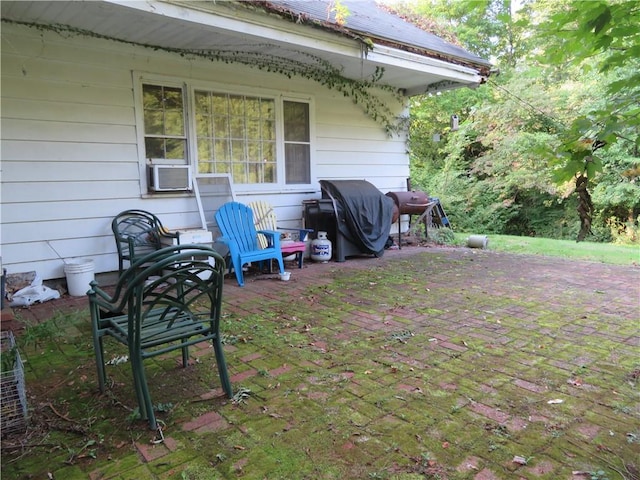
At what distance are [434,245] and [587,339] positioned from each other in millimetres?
4669

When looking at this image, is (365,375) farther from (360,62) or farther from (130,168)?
(360,62)

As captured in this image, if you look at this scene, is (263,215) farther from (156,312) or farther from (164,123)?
(156,312)

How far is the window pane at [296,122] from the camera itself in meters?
6.17

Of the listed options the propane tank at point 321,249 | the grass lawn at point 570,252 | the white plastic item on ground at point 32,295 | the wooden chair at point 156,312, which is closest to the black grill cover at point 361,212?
the propane tank at point 321,249

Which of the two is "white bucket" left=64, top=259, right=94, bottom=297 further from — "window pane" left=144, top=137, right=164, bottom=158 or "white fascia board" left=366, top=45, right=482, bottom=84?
"white fascia board" left=366, top=45, right=482, bottom=84

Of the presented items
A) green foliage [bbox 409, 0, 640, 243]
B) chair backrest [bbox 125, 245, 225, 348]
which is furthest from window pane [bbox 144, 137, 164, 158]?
green foliage [bbox 409, 0, 640, 243]

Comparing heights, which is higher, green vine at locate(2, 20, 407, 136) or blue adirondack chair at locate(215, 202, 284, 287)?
green vine at locate(2, 20, 407, 136)

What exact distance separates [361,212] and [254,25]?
9.40 feet

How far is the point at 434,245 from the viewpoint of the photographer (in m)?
7.62

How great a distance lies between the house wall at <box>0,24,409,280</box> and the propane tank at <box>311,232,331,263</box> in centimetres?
167

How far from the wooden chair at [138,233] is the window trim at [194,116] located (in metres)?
0.28

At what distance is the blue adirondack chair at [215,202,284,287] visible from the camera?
4.75 meters

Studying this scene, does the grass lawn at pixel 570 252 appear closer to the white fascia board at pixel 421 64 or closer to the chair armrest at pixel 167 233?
the white fascia board at pixel 421 64

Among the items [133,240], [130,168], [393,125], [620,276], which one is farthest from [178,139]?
[620,276]
